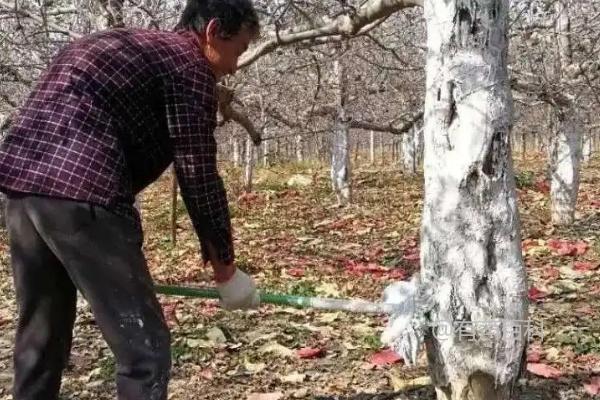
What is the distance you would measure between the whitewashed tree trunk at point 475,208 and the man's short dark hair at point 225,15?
0.70 metres

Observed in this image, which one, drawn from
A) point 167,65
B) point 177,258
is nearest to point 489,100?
point 167,65

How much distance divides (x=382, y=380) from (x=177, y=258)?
4208 mm

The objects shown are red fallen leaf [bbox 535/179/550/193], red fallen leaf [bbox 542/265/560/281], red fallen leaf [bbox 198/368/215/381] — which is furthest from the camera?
red fallen leaf [bbox 535/179/550/193]

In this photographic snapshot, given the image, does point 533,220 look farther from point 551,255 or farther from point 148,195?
point 148,195

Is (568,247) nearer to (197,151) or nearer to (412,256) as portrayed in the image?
(412,256)

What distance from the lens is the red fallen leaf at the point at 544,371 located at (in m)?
3.34

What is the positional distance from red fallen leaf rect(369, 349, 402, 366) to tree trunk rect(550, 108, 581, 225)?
4.97 metres

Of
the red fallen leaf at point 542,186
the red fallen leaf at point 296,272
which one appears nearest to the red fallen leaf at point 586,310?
the red fallen leaf at point 296,272

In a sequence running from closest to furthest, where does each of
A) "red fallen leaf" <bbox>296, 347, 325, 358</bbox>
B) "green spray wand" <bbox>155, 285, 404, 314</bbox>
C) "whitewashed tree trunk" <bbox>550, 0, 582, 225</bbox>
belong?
"green spray wand" <bbox>155, 285, 404, 314</bbox> < "red fallen leaf" <bbox>296, 347, 325, 358</bbox> < "whitewashed tree trunk" <bbox>550, 0, 582, 225</bbox>

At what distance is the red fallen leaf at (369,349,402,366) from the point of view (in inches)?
142

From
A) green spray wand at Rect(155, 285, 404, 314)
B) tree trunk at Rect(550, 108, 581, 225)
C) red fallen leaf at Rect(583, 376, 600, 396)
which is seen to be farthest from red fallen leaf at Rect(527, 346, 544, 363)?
tree trunk at Rect(550, 108, 581, 225)

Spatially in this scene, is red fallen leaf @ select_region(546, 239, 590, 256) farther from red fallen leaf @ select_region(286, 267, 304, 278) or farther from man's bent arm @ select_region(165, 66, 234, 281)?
man's bent arm @ select_region(165, 66, 234, 281)

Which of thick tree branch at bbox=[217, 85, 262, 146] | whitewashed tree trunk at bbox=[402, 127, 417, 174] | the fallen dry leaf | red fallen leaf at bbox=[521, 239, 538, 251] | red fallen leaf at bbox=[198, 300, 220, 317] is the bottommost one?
the fallen dry leaf

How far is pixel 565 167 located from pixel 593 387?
528cm
